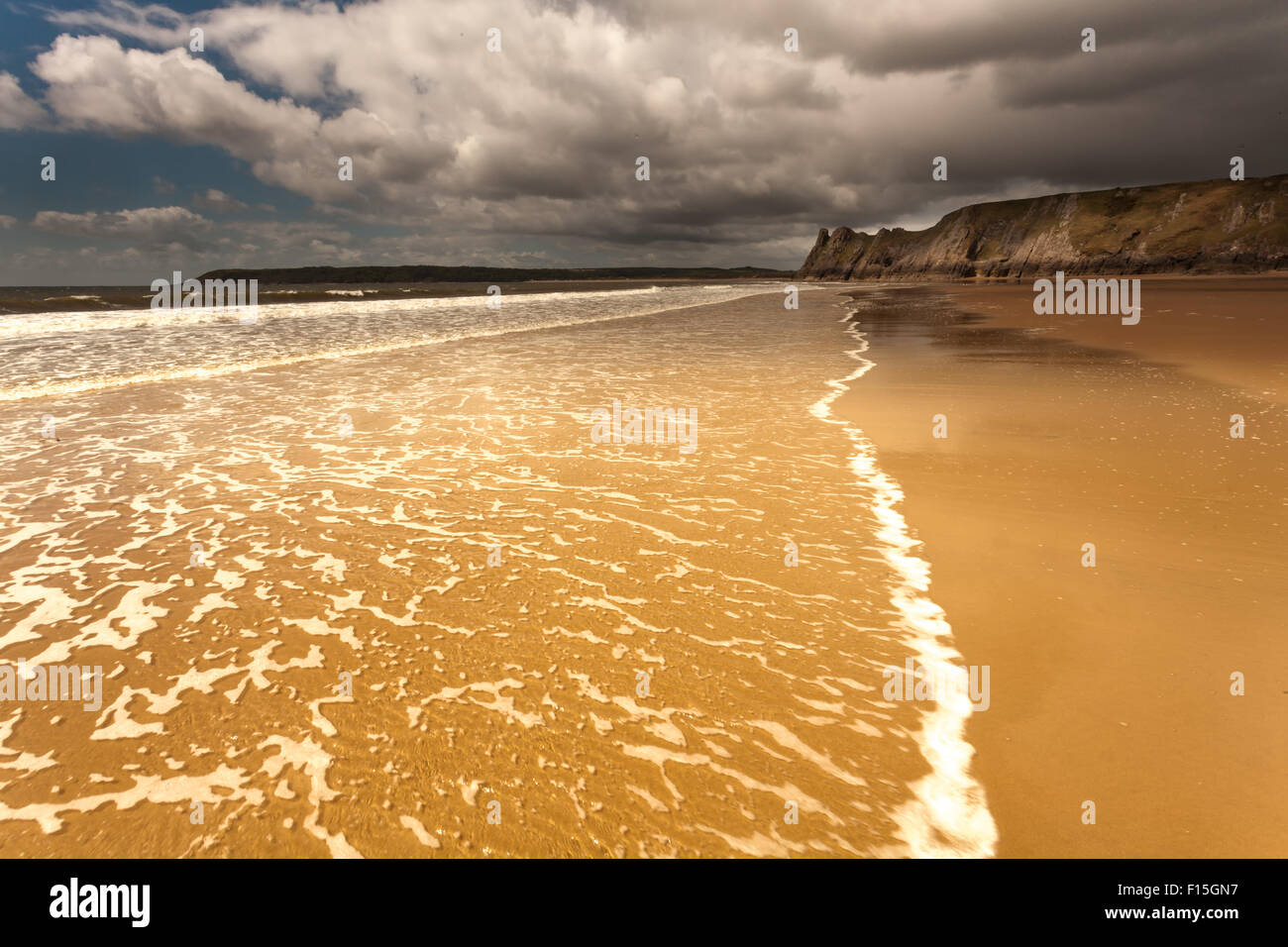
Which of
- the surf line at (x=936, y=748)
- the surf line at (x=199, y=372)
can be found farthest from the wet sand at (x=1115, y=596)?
the surf line at (x=199, y=372)

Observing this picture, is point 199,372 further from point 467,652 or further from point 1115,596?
point 1115,596

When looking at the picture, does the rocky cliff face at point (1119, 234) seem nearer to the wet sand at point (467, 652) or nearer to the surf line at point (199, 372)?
the surf line at point (199, 372)

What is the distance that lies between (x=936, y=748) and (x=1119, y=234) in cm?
14527

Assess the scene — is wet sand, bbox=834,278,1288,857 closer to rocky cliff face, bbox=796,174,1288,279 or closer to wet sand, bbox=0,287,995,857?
wet sand, bbox=0,287,995,857

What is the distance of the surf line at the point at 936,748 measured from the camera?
112 inches

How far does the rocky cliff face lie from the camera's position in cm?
9181

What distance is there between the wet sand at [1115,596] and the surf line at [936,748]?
92 millimetres

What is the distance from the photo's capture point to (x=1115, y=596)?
15.4 feet

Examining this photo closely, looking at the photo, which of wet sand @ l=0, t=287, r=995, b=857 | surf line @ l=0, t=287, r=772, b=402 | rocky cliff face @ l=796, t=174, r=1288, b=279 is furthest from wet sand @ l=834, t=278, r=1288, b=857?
rocky cliff face @ l=796, t=174, r=1288, b=279

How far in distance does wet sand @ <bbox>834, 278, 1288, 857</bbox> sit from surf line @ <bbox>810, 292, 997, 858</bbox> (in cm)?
9
